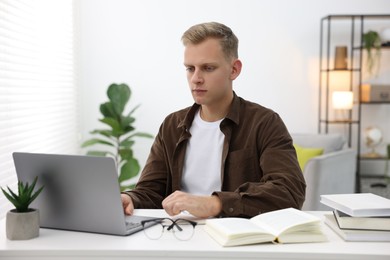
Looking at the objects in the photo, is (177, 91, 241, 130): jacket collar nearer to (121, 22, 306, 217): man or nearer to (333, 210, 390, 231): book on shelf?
(121, 22, 306, 217): man

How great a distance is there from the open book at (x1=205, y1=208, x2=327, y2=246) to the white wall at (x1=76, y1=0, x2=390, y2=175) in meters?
4.02

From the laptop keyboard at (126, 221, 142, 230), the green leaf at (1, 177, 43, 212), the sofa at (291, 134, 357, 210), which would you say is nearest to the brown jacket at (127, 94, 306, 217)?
the laptop keyboard at (126, 221, 142, 230)

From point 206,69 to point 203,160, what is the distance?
362mm

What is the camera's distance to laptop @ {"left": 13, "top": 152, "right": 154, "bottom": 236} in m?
1.52

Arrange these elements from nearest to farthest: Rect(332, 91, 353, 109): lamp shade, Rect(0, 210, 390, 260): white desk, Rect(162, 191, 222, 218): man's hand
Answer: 1. Rect(0, 210, 390, 260): white desk
2. Rect(162, 191, 222, 218): man's hand
3. Rect(332, 91, 353, 109): lamp shade

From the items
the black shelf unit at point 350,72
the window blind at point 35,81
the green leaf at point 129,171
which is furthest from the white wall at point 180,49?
the green leaf at point 129,171

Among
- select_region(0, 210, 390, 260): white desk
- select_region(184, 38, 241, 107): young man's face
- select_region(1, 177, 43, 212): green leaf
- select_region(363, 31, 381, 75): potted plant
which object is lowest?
select_region(0, 210, 390, 260): white desk

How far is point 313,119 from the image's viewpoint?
18.5 ft

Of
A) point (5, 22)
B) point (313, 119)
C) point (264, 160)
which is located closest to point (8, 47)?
point (5, 22)

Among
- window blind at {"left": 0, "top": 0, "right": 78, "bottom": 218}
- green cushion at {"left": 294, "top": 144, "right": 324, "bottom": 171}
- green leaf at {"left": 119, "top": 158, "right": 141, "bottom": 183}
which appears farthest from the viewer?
green leaf at {"left": 119, "top": 158, "right": 141, "bottom": 183}

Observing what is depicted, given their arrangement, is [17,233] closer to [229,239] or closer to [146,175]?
[229,239]

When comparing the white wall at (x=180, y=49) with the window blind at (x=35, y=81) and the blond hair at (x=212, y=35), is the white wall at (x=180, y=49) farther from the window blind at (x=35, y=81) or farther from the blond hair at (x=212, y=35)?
the blond hair at (x=212, y=35)

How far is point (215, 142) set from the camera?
2.23 m

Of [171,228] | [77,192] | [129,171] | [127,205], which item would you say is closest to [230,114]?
[127,205]
